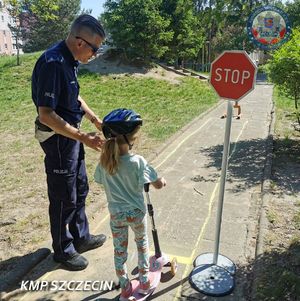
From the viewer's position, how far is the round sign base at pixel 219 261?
3523mm

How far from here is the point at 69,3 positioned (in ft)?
155

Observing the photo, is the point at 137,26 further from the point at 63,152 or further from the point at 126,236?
the point at 126,236

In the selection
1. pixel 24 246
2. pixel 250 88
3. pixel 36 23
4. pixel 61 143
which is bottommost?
pixel 24 246

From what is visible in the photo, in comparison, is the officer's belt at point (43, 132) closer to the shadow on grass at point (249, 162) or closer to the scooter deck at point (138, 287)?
the scooter deck at point (138, 287)

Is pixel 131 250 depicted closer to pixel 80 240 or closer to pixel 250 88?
pixel 80 240

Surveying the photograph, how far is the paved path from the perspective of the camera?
3.36 m

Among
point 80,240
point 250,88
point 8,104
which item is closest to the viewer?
point 250,88

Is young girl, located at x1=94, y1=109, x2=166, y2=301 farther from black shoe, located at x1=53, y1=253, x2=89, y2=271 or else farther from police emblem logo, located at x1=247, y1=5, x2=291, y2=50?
police emblem logo, located at x1=247, y1=5, x2=291, y2=50

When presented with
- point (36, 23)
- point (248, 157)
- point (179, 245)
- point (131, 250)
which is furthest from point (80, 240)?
point (36, 23)

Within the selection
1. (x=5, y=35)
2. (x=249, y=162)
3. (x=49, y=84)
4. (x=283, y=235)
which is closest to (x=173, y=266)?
(x=283, y=235)

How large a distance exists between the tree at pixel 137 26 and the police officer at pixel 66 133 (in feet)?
52.9

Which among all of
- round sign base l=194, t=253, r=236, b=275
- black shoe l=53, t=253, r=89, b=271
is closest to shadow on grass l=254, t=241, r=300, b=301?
round sign base l=194, t=253, r=236, b=275

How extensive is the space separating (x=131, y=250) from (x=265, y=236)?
155 cm

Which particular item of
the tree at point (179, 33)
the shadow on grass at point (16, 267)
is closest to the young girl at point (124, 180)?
A: the shadow on grass at point (16, 267)
